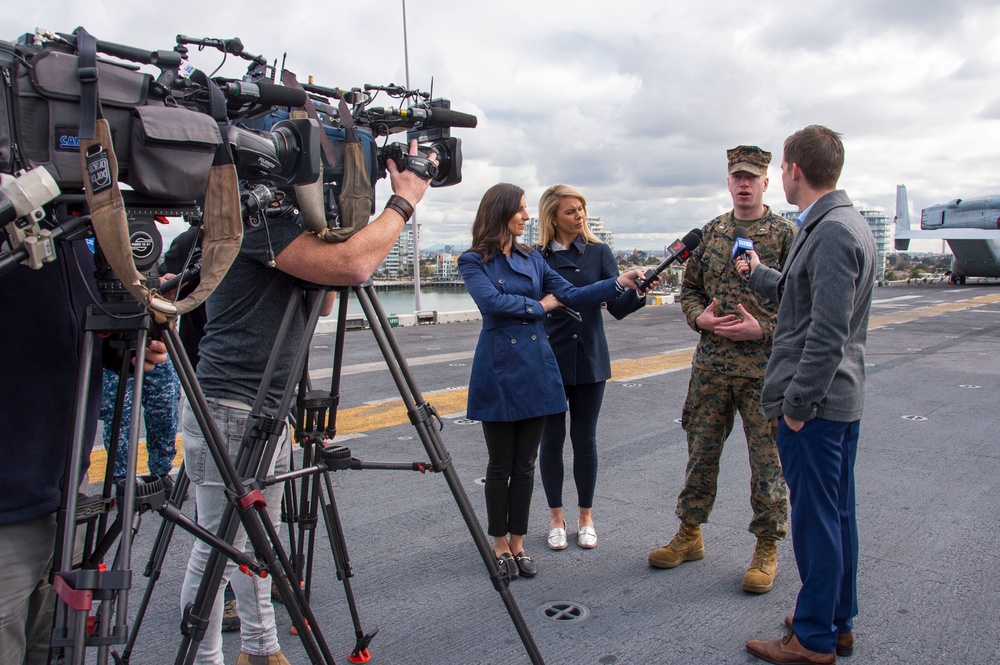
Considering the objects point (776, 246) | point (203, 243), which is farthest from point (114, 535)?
point (776, 246)

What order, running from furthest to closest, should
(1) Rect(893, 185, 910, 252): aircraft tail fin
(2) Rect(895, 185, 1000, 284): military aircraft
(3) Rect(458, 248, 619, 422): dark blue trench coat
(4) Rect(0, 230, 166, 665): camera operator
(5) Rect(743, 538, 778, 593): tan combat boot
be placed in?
1. (1) Rect(893, 185, 910, 252): aircraft tail fin
2. (2) Rect(895, 185, 1000, 284): military aircraft
3. (3) Rect(458, 248, 619, 422): dark blue trench coat
4. (5) Rect(743, 538, 778, 593): tan combat boot
5. (4) Rect(0, 230, 166, 665): camera operator

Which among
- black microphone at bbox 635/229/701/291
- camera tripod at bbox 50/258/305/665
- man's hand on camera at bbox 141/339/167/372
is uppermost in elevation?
black microphone at bbox 635/229/701/291

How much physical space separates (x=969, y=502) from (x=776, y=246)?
2491 millimetres

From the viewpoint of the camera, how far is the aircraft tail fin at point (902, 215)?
164 feet

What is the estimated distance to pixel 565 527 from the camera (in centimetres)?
439

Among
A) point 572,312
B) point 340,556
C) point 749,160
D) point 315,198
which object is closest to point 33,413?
point 315,198

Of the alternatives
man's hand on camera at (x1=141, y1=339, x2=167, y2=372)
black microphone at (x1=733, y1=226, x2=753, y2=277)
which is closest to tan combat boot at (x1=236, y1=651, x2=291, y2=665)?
man's hand on camera at (x1=141, y1=339, x2=167, y2=372)

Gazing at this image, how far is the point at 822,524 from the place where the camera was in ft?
9.61

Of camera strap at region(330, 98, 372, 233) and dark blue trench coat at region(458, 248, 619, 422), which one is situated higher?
camera strap at region(330, 98, 372, 233)

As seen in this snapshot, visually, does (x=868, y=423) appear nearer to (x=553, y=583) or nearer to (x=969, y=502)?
(x=969, y=502)

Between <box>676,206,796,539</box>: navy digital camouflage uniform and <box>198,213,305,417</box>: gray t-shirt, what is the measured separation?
225 centimetres

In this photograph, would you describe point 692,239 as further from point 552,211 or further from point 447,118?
point 447,118

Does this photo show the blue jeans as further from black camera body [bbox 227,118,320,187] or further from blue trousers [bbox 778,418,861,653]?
blue trousers [bbox 778,418,861,653]

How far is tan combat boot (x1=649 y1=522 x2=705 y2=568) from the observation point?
3.83 metres
